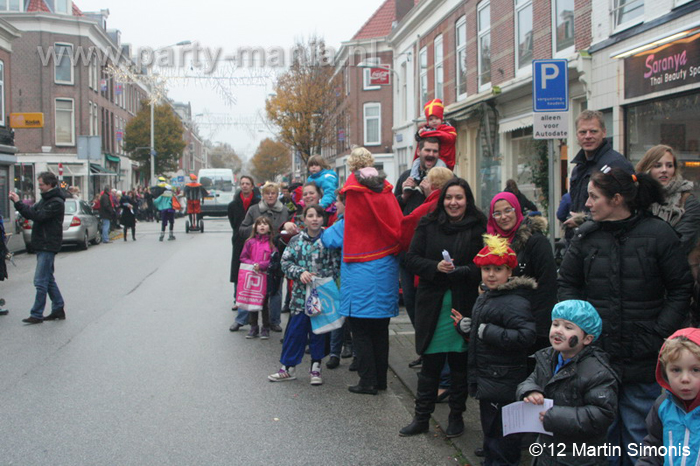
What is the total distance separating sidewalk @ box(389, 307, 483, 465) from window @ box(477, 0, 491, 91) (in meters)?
12.1

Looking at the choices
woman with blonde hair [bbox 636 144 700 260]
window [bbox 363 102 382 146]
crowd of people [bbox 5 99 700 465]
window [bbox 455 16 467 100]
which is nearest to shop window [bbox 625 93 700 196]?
crowd of people [bbox 5 99 700 465]

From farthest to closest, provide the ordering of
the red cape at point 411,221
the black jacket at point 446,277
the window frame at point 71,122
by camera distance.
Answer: the window frame at point 71,122 < the red cape at point 411,221 < the black jacket at point 446,277

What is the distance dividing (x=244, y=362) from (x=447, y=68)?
18300mm

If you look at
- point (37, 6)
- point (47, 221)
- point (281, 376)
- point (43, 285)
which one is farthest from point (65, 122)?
point (281, 376)

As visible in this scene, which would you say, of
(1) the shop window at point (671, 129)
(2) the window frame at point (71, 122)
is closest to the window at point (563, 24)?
(1) the shop window at point (671, 129)

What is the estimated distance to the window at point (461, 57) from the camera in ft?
70.6

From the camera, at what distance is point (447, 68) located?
2325cm

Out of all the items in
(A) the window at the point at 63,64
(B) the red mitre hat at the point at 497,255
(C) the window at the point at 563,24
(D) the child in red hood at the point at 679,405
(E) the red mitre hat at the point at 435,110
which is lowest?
(D) the child in red hood at the point at 679,405

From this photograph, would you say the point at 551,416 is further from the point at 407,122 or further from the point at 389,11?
the point at 389,11

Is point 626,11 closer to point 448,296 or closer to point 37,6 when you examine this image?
point 448,296

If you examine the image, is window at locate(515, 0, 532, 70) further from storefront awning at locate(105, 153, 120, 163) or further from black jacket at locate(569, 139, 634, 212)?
storefront awning at locate(105, 153, 120, 163)

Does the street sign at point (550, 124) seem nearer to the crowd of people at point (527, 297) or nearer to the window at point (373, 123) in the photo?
the crowd of people at point (527, 297)

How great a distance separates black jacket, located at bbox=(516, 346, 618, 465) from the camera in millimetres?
3139

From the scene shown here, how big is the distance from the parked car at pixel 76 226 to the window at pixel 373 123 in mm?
24198
